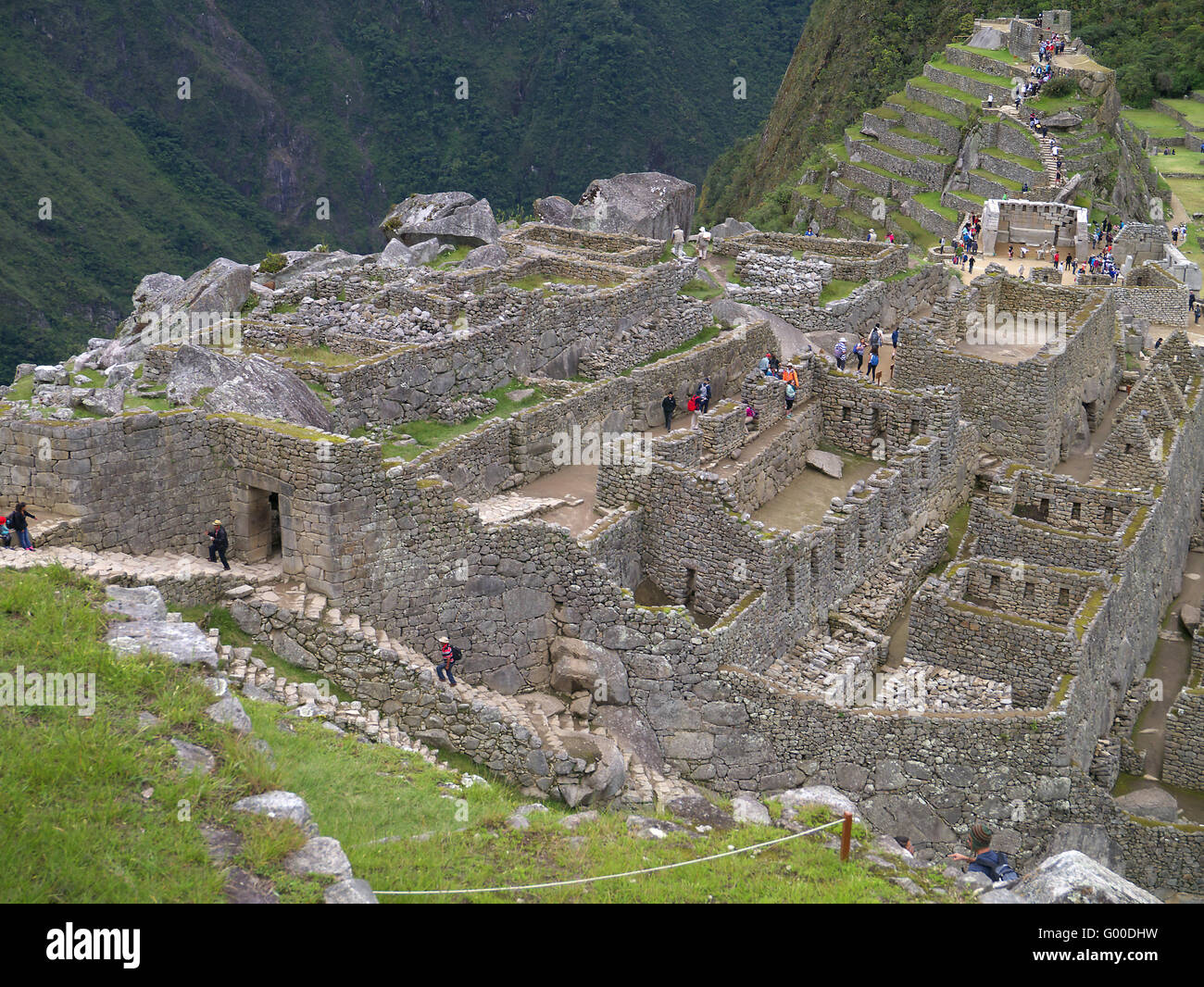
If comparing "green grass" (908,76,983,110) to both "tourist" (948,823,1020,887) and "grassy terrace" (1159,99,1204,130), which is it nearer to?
"grassy terrace" (1159,99,1204,130)

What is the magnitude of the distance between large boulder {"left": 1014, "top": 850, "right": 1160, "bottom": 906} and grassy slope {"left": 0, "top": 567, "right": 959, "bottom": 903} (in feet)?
3.08

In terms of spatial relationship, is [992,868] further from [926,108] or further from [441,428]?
[926,108]

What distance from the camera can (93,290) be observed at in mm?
74562

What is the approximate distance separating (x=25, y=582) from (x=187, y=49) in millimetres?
111738

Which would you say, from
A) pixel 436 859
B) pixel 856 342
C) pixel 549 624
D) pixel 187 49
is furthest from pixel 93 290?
pixel 436 859

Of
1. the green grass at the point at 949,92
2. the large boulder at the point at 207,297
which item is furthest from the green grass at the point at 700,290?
the green grass at the point at 949,92

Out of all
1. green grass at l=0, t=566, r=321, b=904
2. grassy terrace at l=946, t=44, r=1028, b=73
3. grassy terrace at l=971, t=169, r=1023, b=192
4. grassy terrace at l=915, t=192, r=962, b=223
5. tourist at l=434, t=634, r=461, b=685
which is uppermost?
grassy terrace at l=946, t=44, r=1028, b=73

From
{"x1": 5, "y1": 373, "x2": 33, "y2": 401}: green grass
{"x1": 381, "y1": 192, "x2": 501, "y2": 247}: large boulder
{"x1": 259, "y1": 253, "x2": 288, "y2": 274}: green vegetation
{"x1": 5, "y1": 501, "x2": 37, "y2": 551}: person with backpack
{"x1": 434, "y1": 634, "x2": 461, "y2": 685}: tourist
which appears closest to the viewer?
{"x1": 5, "y1": 501, "x2": 37, "y2": 551}: person with backpack

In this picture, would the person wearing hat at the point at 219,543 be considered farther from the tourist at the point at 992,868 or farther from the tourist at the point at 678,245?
the tourist at the point at 678,245

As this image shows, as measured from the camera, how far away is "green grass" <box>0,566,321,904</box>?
32.7ft

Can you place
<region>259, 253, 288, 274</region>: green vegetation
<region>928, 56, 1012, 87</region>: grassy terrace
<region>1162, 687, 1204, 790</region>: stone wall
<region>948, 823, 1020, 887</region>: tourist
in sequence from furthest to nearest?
<region>928, 56, 1012, 87</region>: grassy terrace, <region>259, 253, 288, 274</region>: green vegetation, <region>1162, 687, 1204, 790</region>: stone wall, <region>948, 823, 1020, 887</region>: tourist

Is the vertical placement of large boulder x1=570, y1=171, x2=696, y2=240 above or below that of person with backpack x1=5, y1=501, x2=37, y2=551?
above

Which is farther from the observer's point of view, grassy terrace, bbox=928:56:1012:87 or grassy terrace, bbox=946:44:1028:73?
grassy terrace, bbox=946:44:1028:73

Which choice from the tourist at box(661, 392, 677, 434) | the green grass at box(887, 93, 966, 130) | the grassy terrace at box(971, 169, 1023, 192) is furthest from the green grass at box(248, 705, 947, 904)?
the green grass at box(887, 93, 966, 130)
